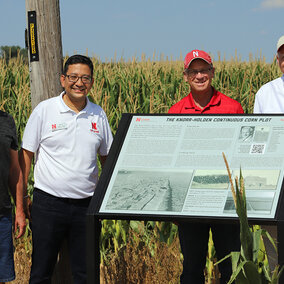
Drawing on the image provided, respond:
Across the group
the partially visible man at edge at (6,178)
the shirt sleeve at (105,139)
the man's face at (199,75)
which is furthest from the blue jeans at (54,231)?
the man's face at (199,75)

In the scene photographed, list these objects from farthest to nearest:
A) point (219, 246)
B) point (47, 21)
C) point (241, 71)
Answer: point (241, 71), point (47, 21), point (219, 246)

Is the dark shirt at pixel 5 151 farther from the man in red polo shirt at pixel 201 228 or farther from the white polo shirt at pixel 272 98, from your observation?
the white polo shirt at pixel 272 98

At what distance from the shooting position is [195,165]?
10.3ft

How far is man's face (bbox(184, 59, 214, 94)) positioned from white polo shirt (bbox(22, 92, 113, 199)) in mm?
672

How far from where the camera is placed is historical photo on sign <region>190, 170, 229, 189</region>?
3.04 metres

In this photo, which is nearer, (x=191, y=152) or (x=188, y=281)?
(x=191, y=152)

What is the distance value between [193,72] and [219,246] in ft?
3.63

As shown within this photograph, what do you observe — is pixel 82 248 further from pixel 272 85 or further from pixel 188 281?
pixel 272 85

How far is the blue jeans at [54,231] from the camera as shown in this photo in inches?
142

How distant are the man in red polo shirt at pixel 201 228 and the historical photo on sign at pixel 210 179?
45cm

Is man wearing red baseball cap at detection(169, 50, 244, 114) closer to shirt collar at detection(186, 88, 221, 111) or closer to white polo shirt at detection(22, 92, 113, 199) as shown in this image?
shirt collar at detection(186, 88, 221, 111)

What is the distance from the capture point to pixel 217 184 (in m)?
3.04

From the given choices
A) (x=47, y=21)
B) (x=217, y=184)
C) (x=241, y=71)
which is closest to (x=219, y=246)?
(x=217, y=184)

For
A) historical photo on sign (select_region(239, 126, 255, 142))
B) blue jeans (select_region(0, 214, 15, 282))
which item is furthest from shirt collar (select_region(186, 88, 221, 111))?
blue jeans (select_region(0, 214, 15, 282))
